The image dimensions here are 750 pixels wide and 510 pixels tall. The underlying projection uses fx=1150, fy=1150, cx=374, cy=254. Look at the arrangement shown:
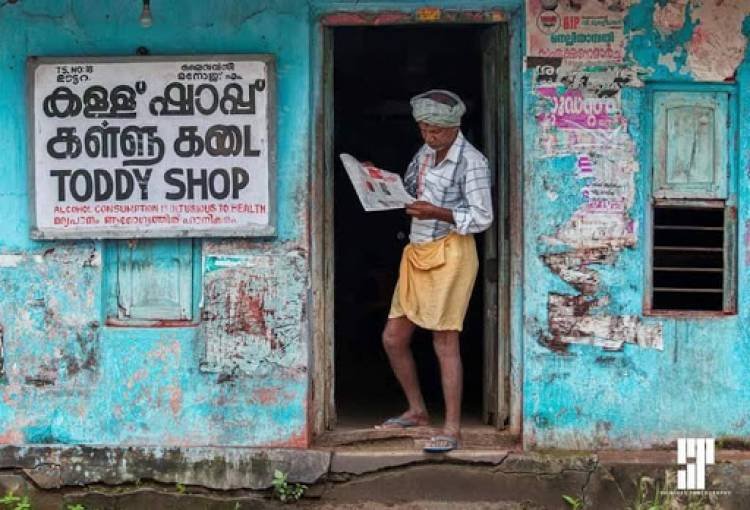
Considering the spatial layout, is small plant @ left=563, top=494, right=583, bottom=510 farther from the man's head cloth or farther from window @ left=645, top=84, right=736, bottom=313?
the man's head cloth

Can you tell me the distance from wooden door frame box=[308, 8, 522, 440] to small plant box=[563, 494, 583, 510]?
470mm

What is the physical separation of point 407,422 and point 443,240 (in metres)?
1.08

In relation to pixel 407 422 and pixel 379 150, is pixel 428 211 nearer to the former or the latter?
pixel 407 422

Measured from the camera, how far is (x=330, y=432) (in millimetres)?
6488

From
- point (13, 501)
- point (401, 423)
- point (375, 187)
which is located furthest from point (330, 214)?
point (13, 501)

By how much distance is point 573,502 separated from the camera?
20.1ft

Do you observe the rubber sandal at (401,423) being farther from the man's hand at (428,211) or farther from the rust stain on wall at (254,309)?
the man's hand at (428,211)

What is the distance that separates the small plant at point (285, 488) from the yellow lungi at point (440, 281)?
3.58 feet

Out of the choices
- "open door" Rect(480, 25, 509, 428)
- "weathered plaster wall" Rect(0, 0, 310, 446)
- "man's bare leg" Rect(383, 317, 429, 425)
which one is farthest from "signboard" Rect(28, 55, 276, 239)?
"open door" Rect(480, 25, 509, 428)

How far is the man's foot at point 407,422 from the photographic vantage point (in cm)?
651

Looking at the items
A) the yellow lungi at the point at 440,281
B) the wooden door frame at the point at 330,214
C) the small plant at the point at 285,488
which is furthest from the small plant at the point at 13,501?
the yellow lungi at the point at 440,281

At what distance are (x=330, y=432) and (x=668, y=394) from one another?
187 cm

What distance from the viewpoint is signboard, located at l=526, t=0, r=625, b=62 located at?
6.15m

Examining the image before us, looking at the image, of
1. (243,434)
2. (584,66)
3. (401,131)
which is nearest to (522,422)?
(243,434)
